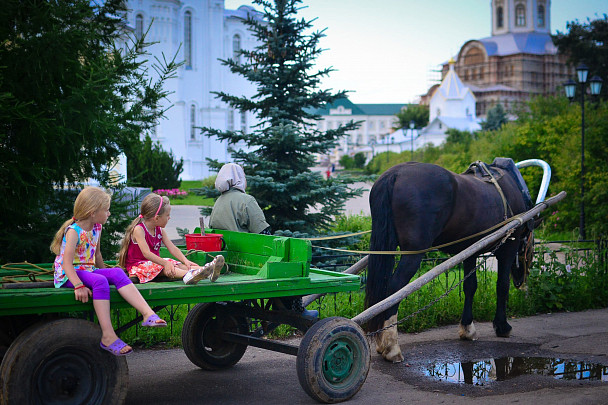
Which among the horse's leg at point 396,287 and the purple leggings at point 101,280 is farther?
the horse's leg at point 396,287

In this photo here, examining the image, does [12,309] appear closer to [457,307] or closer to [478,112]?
[457,307]

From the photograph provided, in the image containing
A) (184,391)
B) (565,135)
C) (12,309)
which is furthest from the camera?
(565,135)

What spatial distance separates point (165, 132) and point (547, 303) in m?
41.4

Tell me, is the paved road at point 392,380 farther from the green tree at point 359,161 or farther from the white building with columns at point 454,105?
the white building with columns at point 454,105

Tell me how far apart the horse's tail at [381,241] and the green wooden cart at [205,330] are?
3.13 ft

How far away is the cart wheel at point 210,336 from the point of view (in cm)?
618

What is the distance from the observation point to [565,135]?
19906 mm

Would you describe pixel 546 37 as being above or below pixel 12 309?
above

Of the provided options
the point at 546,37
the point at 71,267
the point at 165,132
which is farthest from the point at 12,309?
the point at 546,37

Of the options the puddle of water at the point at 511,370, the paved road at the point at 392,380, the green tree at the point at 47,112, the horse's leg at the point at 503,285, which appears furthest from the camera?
the horse's leg at the point at 503,285

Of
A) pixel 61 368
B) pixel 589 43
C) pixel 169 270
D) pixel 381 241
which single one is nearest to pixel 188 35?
pixel 589 43

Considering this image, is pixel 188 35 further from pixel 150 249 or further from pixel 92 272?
pixel 92 272

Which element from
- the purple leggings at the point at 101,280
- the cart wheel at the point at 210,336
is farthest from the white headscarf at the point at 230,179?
the purple leggings at the point at 101,280

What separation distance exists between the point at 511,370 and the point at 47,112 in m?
5.42
